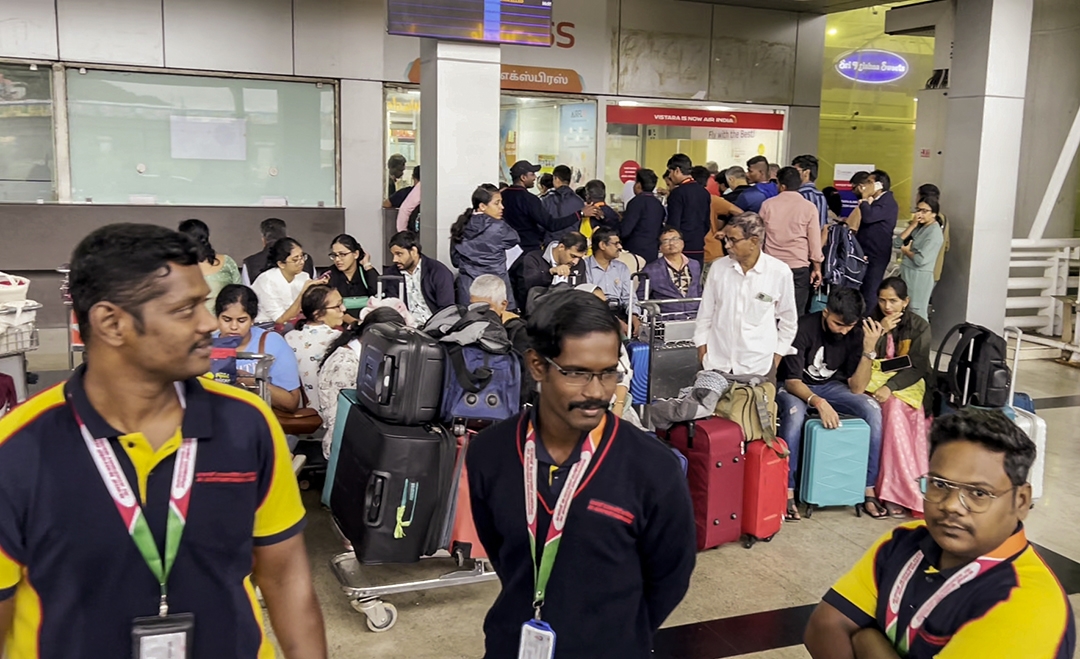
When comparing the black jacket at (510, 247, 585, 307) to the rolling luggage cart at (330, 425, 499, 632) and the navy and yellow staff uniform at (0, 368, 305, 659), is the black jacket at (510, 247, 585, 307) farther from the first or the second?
the navy and yellow staff uniform at (0, 368, 305, 659)

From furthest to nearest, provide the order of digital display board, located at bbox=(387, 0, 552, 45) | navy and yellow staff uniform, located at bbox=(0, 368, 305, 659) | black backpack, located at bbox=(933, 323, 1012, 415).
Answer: digital display board, located at bbox=(387, 0, 552, 45)
black backpack, located at bbox=(933, 323, 1012, 415)
navy and yellow staff uniform, located at bbox=(0, 368, 305, 659)

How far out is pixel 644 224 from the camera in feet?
29.0

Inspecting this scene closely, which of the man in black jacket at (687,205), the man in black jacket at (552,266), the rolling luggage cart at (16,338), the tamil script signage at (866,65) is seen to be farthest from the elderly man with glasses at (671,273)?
the tamil script signage at (866,65)

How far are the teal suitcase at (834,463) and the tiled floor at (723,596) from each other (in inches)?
5.3

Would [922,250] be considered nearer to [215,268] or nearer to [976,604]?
[215,268]

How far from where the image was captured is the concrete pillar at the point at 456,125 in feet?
25.6

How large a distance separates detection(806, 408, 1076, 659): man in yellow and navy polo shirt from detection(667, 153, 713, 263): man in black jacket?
23.4 ft

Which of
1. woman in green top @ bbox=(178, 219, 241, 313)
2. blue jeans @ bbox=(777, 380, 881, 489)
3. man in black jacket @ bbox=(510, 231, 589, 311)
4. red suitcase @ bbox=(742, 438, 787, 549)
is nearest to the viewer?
red suitcase @ bbox=(742, 438, 787, 549)

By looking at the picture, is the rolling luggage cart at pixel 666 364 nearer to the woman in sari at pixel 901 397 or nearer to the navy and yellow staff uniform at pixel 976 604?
the woman in sari at pixel 901 397

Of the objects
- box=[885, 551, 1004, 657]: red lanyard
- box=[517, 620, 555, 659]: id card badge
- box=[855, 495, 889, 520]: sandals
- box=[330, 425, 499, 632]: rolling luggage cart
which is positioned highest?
box=[885, 551, 1004, 657]: red lanyard

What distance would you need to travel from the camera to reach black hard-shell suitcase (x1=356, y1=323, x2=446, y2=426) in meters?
3.78

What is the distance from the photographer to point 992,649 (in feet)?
6.11

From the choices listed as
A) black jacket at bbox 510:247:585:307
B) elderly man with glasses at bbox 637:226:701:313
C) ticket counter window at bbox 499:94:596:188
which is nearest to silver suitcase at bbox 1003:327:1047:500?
elderly man with glasses at bbox 637:226:701:313

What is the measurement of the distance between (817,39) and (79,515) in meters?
14.2
